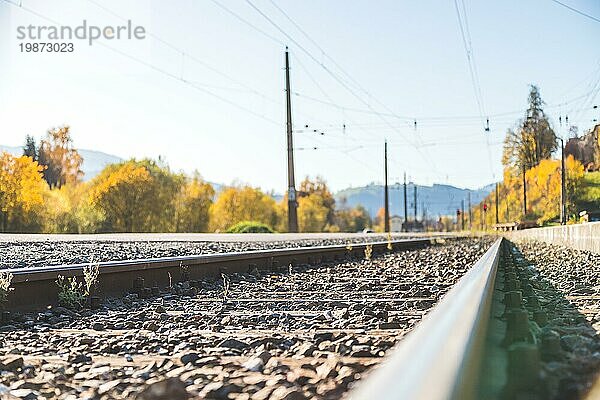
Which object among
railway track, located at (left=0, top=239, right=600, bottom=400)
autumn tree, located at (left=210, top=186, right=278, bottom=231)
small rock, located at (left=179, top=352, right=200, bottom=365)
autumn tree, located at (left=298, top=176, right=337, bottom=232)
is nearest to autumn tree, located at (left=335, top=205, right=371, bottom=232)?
autumn tree, located at (left=298, top=176, right=337, bottom=232)

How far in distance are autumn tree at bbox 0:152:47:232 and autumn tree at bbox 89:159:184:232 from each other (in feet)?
15.4

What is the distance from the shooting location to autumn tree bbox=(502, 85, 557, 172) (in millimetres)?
100188

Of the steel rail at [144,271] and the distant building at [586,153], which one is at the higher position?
the distant building at [586,153]

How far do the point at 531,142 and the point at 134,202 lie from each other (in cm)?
5836

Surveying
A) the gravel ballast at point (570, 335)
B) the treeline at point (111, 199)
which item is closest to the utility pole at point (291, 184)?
the treeline at point (111, 199)

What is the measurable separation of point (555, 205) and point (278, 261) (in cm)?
7727

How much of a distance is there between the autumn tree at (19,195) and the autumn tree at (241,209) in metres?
23.8

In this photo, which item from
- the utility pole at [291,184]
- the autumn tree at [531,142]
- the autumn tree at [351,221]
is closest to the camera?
the utility pole at [291,184]

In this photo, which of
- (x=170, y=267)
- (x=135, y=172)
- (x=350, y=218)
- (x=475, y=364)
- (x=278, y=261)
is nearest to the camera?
(x=475, y=364)

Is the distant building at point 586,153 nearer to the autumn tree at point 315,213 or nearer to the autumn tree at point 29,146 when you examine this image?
the autumn tree at point 315,213

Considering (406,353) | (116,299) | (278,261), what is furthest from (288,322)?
(278,261)

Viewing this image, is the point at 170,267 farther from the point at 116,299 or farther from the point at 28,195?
the point at 28,195

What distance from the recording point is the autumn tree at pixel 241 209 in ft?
270

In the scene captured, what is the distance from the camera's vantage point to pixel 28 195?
182 ft
